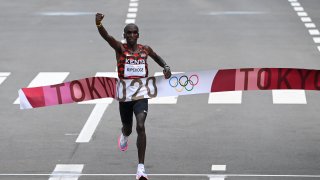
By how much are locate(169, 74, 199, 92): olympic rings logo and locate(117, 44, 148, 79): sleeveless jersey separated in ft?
4.12

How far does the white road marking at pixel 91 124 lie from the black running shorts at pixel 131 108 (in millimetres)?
2297

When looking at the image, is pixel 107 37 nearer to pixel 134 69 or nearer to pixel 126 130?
pixel 134 69

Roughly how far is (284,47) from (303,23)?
402 centimetres

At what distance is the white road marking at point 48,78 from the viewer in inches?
1026

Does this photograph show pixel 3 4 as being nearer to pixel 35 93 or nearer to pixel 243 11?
pixel 243 11

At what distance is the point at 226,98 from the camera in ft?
79.7

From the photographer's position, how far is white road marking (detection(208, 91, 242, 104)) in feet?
78.6

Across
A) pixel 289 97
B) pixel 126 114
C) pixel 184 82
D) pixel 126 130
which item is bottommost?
pixel 289 97

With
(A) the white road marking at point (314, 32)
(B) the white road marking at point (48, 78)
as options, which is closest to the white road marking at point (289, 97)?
(B) the white road marking at point (48, 78)

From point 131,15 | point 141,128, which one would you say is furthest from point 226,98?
point 131,15

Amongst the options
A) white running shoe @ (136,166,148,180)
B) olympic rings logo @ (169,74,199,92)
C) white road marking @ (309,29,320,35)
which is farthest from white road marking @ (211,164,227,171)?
white road marking @ (309,29,320,35)

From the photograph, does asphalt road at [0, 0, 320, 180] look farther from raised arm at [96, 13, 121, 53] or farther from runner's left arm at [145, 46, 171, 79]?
raised arm at [96, 13, 121, 53]

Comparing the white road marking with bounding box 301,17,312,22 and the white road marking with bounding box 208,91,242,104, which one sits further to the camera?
the white road marking with bounding box 301,17,312,22

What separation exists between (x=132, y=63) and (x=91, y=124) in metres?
4.65
